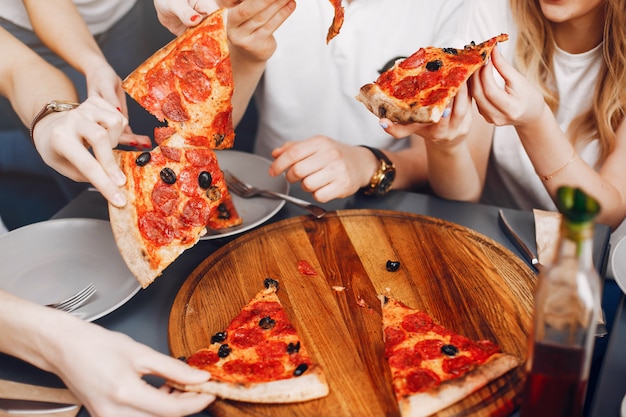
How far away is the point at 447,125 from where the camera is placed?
6.22 feet

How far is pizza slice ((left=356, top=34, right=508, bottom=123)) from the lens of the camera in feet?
5.58

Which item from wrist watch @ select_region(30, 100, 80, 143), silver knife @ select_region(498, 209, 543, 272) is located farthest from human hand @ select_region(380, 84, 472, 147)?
wrist watch @ select_region(30, 100, 80, 143)

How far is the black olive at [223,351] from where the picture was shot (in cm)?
144

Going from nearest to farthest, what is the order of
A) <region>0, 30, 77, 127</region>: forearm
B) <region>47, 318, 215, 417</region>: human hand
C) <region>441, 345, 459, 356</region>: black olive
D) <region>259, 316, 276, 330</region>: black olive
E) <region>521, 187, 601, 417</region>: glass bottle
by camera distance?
<region>521, 187, 601, 417</region>: glass bottle
<region>47, 318, 215, 417</region>: human hand
<region>441, 345, 459, 356</region>: black olive
<region>259, 316, 276, 330</region>: black olive
<region>0, 30, 77, 127</region>: forearm

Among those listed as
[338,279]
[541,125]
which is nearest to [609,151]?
[541,125]

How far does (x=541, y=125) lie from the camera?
1.90 m

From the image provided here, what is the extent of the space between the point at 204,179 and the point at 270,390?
755mm

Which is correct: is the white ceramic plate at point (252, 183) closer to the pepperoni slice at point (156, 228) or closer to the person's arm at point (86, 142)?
the pepperoni slice at point (156, 228)

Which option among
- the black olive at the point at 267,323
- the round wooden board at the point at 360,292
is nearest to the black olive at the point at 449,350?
the round wooden board at the point at 360,292

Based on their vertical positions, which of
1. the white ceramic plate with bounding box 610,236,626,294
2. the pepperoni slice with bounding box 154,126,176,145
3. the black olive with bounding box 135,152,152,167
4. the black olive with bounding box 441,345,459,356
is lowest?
the black olive with bounding box 441,345,459,356

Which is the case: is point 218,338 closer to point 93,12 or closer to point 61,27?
point 61,27

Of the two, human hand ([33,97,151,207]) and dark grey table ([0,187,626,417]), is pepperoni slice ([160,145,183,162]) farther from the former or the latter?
dark grey table ([0,187,626,417])

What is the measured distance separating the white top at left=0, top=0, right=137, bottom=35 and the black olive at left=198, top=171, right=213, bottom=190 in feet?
4.14

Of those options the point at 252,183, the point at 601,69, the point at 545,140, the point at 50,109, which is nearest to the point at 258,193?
the point at 252,183
